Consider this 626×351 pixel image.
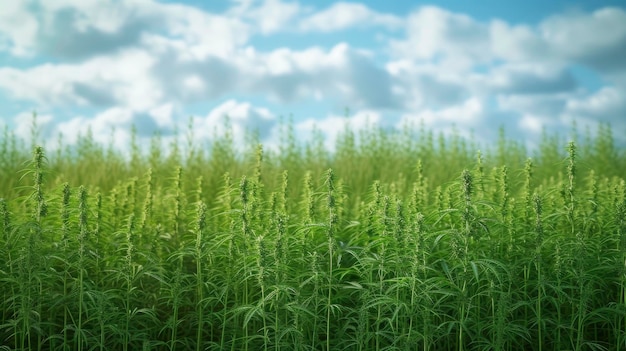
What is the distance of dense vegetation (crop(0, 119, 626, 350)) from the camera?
12.5ft

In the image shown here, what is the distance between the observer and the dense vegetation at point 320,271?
12.5ft

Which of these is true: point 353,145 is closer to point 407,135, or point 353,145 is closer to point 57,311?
point 407,135

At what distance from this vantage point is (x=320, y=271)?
3779 mm

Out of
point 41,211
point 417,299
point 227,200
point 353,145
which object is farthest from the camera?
point 353,145

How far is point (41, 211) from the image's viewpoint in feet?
13.5

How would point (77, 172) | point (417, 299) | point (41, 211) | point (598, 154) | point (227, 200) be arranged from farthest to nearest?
point (598, 154), point (77, 172), point (227, 200), point (41, 211), point (417, 299)

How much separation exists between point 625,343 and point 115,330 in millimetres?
3900

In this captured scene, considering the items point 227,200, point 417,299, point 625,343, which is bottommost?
point 625,343

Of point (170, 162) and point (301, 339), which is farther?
point (170, 162)

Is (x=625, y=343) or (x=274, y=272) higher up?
(x=274, y=272)

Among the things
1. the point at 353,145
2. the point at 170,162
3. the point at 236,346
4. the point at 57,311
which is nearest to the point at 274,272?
the point at 236,346

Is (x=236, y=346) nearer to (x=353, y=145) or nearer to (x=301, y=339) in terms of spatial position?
(x=301, y=339)

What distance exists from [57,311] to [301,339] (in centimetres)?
219

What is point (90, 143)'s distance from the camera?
478 inches
